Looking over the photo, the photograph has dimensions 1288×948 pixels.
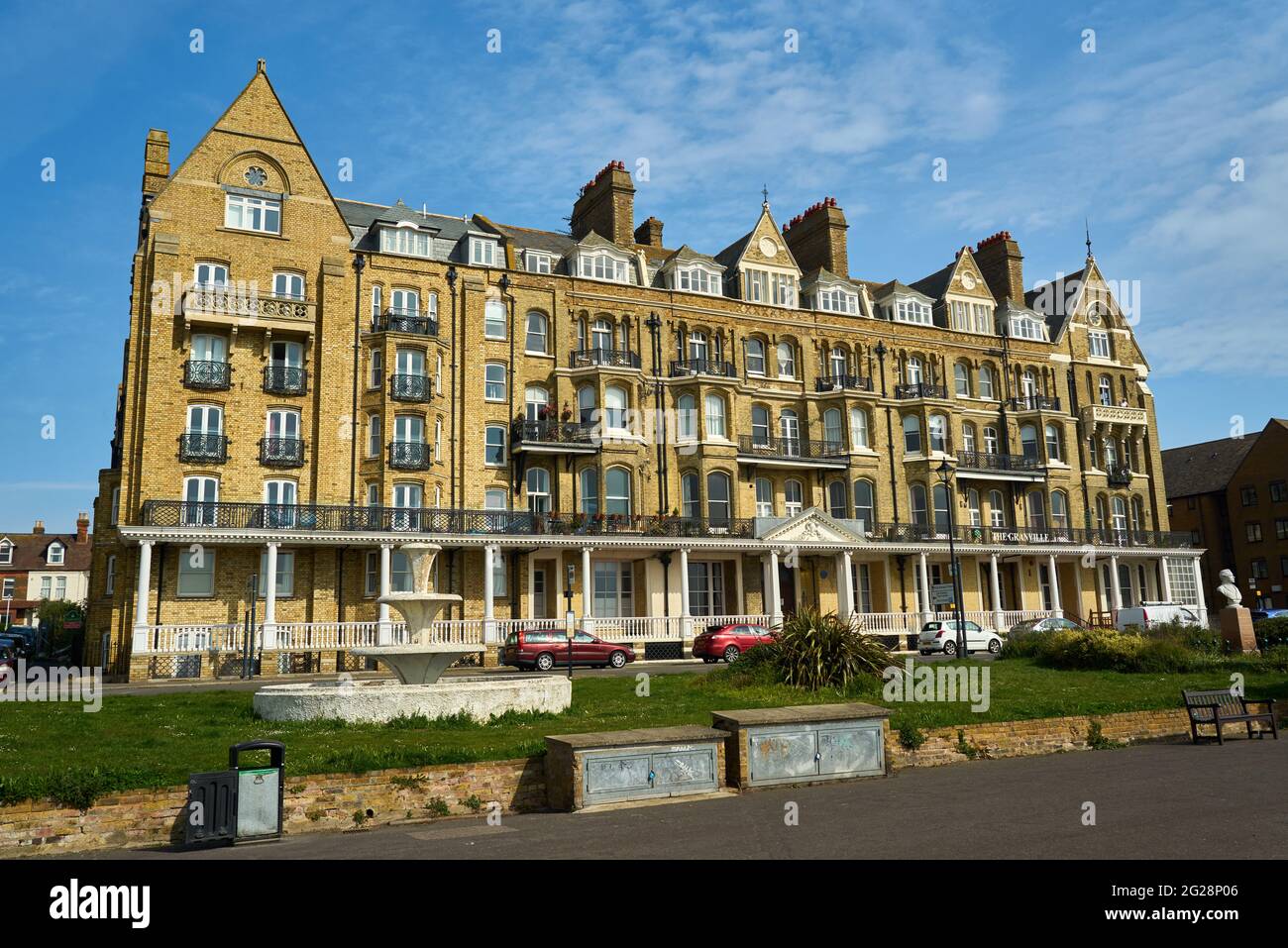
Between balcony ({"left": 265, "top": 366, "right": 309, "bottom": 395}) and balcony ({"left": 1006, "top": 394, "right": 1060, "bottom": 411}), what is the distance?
111ft

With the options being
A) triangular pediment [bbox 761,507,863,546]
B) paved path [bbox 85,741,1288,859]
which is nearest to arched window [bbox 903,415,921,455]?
triangular pediment [bbox 761,507,863,546]

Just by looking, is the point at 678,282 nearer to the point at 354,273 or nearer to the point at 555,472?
the point at 555,472

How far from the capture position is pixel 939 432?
45.9 metres

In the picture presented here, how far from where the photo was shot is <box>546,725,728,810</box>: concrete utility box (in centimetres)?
1073

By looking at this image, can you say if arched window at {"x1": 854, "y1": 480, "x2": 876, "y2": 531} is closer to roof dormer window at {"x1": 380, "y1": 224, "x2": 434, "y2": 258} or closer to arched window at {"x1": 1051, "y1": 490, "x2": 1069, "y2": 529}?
arched window at {"x1": 1051, "y1": 490, "x2": 1069, "y2": 529}

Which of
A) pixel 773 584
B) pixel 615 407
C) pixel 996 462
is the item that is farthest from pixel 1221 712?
pixel 996 462

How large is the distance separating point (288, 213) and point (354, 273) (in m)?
3.07

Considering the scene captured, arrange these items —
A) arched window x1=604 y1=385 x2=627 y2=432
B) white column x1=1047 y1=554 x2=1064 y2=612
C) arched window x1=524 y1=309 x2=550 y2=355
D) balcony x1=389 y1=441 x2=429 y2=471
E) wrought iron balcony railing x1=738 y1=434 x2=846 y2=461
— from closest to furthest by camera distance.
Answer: balcony x1=389 y1=441 x2=429 y2=471 < arched window x1=524 y1=309 x2=550 y2=355 < arched window x1=604 y1=385 x2=627 y2=432 < wrought iron balcony railing x1=738 y1=434 x2=846 y2=461 < white column x1=1047 y1=554 x2=1064 y2=612

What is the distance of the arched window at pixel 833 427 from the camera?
142 feet

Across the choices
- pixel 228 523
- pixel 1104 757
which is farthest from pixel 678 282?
pixel 1104 757

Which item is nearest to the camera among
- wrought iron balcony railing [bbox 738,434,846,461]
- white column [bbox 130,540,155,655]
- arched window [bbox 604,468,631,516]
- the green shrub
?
the green shrub

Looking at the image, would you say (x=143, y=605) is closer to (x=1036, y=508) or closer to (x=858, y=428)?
(x=858, y=428)

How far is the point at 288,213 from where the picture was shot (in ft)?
114

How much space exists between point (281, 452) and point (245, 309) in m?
5.09
